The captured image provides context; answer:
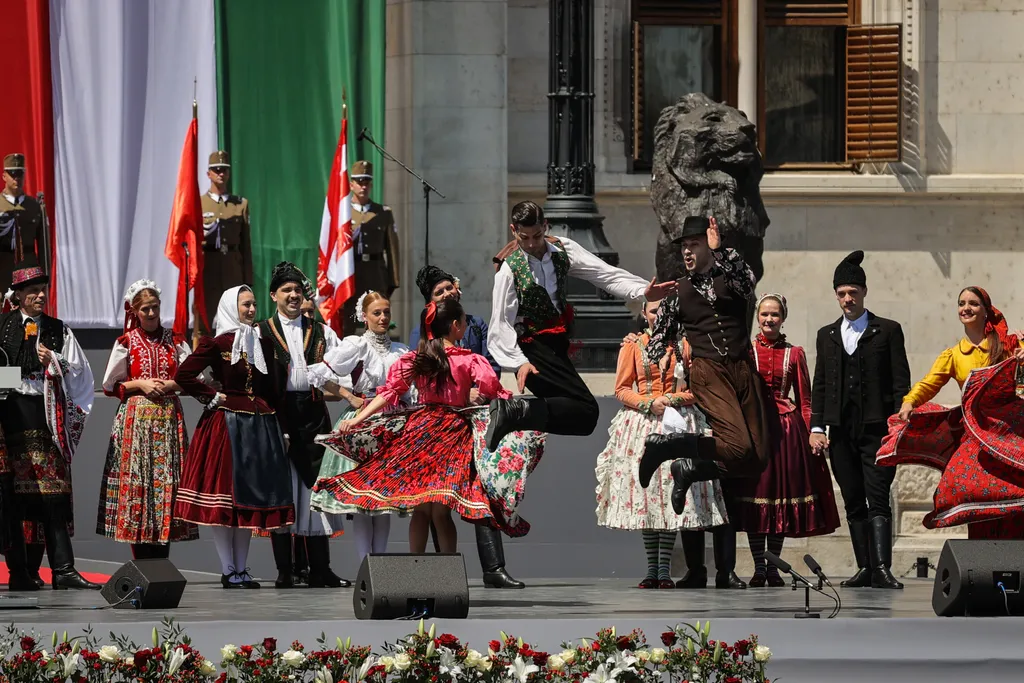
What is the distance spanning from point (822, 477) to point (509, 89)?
7391 millimetres

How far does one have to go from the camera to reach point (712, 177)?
13805mm

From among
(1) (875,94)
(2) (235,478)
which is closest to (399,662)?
(2) (235,478)

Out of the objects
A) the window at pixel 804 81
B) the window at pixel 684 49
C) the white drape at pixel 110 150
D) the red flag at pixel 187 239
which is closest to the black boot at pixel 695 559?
the red flag at pixel 187 239

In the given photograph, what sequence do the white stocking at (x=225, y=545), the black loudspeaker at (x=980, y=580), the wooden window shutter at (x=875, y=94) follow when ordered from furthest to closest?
the wooden window shutter at (x=875, y=94)
the white stocking at (x=225, y=545)
the black loudspeaker at (x=980, y=580)

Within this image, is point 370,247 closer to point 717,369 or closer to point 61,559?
point 61,559

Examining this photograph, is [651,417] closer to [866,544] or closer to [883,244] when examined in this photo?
[866,544]

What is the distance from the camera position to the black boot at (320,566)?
10875mm

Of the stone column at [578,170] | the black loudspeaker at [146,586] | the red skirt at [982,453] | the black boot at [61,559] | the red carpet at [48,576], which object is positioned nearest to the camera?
the black loudspeaker at [146,586]

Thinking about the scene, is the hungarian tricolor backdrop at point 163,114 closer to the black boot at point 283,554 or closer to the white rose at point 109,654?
the black boot at point 283,554

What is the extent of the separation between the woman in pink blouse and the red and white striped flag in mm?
5806

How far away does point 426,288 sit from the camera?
33.5 feet

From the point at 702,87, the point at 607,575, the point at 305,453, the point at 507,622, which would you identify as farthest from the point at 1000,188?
the point at 507,622

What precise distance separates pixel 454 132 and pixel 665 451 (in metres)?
8.41

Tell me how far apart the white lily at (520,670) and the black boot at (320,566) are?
386 cm
